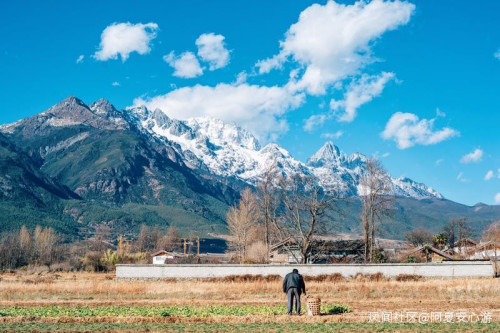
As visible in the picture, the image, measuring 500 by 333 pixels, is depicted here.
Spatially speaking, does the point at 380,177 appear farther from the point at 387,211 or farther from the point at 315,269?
the point at 315,269

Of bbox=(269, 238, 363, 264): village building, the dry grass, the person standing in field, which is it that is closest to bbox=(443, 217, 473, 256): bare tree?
bbox=(269, 238, 363, 264): village building

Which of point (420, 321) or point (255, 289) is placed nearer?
point (420, 321)

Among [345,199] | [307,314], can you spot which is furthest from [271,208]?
[307,314]

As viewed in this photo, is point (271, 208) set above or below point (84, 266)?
above

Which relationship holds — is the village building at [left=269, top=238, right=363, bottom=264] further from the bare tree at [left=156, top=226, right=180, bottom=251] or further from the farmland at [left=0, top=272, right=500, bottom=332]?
the bare tree at [left=156, top=226, right=180, bottom=251]

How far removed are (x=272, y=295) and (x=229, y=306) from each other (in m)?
7.60

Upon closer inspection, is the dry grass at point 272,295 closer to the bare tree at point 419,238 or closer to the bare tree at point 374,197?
the bare tree at point 374,197

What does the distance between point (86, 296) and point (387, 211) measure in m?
41.3

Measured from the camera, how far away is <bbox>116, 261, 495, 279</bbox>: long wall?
52781 mm

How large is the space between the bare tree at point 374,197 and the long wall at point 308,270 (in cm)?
1524

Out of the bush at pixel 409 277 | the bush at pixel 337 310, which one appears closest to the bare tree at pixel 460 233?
the bush at pixel 409 277

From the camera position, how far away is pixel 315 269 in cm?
5325

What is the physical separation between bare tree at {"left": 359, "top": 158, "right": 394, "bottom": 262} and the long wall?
50.0 ft

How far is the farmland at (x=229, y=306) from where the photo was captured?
22.7 meters
